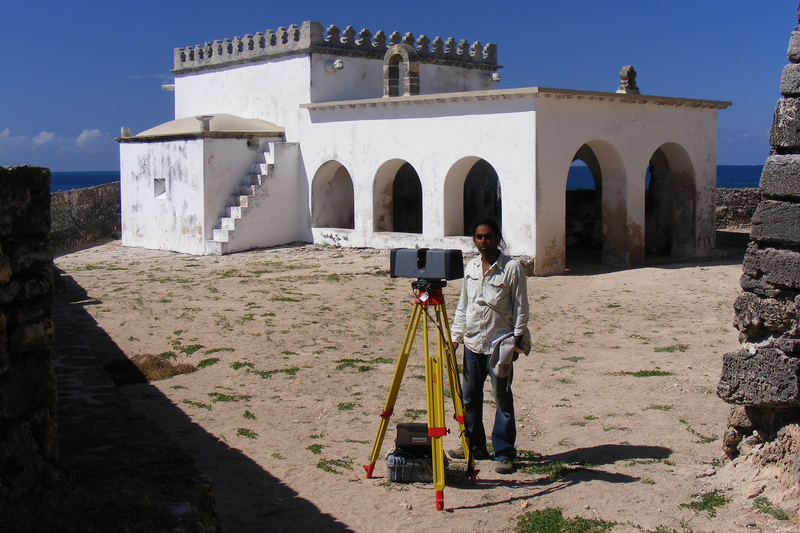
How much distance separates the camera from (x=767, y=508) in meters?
4.51

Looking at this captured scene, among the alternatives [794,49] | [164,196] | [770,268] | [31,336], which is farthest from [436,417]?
[164,196]

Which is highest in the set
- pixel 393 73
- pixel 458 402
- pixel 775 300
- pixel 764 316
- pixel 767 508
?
pixel 393 73

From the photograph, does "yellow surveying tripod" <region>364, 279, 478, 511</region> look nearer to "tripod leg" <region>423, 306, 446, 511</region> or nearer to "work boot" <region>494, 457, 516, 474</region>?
"tripod leg" <region>423, 306, 446, 511</region>

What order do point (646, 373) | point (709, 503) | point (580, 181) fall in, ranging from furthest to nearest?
1. point (580, 181)
2. point (646, 373)
3. point (709, 503)

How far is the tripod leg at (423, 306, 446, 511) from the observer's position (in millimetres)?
4793

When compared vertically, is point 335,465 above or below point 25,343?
below

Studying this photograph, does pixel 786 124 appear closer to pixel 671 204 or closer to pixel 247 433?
pixel 247 433

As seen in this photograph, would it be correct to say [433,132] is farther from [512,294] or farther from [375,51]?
[512,294]

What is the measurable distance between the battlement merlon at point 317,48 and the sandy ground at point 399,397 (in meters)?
7.82

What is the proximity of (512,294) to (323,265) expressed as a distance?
37.0 feet

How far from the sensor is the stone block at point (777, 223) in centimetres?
468

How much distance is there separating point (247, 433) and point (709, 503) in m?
3.57

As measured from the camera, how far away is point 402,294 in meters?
Answer: 13.1

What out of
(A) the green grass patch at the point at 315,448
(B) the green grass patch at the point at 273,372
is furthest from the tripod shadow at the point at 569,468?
(B) the green grass patch at the point at 273,372
